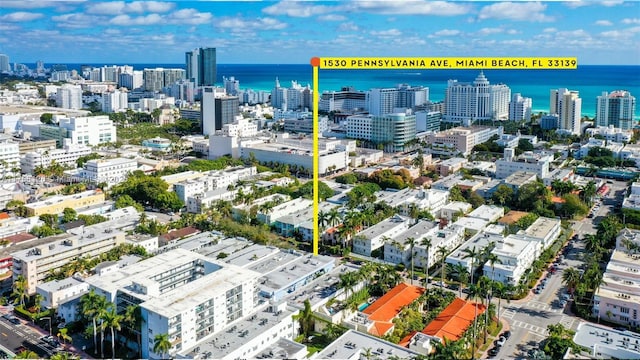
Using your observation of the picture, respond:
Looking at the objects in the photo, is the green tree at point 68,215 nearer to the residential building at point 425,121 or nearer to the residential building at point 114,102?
the residential building at point 425,121

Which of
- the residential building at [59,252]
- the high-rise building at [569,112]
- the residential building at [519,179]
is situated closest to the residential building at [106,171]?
the residential building at [59,252]

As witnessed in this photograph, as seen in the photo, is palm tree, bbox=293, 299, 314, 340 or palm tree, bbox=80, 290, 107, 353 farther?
palm tree, bbox=293, 299, 314, 340

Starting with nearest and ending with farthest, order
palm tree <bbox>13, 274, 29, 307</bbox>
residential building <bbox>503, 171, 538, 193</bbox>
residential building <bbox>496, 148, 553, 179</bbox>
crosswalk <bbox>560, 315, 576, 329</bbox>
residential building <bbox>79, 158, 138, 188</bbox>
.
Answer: crosswalk <bbox>560, 315, 576, 329</bbox> → palm tree <bbox>13, 274, 29, 307</bbox> → residential building <bbox>503, 171, 538, 193</bbox> → residential building <bbox>79, 158, 138, 188</bbox> → residential building <bbox>496, 148, 553, 179</bbox>

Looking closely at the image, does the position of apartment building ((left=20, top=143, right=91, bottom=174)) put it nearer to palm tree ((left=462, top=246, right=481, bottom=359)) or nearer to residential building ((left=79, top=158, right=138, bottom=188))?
residential building ((left=79, top=158, right=138, bottom=188))

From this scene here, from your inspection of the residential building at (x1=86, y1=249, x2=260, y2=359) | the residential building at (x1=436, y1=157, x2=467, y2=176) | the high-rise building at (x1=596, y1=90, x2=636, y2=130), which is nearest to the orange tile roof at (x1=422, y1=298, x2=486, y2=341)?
the residential building at (x1=86, y1=249, x2=260, y2=359)

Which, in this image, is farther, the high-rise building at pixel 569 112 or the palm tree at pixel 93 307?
the high-rise building at pixel 569 112

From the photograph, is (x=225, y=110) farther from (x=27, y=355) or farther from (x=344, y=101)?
(x=27, y=355)
